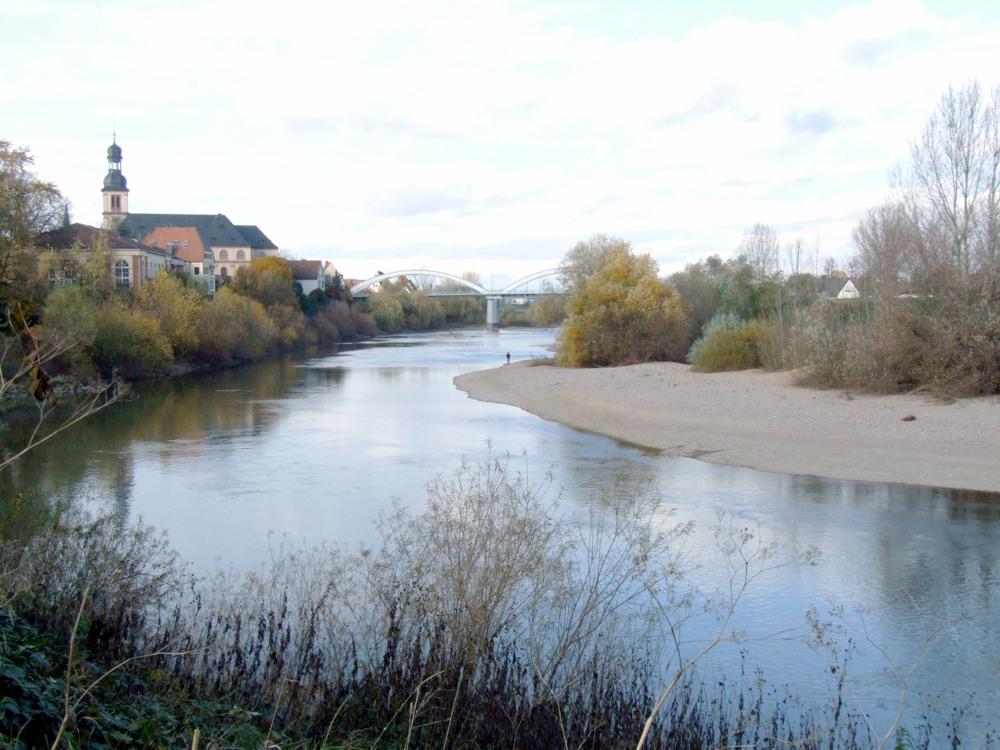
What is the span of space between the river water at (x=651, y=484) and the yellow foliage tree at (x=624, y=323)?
48.7 feet

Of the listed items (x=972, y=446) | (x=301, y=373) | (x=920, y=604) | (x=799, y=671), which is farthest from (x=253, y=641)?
(x=301, y=373)

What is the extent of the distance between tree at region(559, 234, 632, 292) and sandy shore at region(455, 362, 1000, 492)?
19067mm

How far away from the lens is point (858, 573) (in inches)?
406

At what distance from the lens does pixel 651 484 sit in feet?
50.5

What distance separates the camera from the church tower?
292ft

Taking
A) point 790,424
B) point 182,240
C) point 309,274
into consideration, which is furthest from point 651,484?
point 182,240

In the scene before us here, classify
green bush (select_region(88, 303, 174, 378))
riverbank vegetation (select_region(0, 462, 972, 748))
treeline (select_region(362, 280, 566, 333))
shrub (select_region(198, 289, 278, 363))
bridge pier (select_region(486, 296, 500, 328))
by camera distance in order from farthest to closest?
bridge pier (select_region(486, 296, 500, 328)) → treeline (select_region(362, 280, 566, 333)) → shrub (select_region(198, 289, 278, 363)) → green bush (select_region(88, 303, 174, 378)) → riverbank vegetation (select_region(0, 462, 972, 748))

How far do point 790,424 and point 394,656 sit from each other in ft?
52.1

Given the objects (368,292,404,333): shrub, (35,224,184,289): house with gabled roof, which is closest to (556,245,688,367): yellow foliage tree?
(35,224,184,289): house with gabled roof

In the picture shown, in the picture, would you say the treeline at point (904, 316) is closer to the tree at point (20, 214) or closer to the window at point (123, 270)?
the tree at point (20, 214)

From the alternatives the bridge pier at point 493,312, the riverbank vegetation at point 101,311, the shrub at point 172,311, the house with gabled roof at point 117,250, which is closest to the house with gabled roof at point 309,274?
the house with gabled roof at point 117,250

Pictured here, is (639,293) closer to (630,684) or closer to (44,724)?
(630,684)

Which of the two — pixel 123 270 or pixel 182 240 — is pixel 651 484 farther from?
pixel 182 240

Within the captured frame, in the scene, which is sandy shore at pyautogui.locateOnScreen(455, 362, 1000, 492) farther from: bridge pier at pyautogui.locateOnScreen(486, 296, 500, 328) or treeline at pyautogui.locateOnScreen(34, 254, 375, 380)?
bridge pier at pyautogui.locateOnScreen(486, 296, 500, 328)
